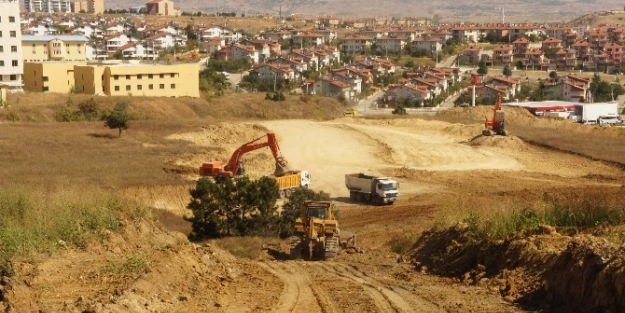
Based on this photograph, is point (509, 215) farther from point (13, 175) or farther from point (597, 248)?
point (13, 175)

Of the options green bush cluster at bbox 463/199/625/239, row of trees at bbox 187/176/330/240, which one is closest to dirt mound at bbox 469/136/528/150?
row of trees at bbox 187/176/330/240

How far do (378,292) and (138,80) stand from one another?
49.5m

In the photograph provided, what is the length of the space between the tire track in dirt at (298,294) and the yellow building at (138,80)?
45.2m

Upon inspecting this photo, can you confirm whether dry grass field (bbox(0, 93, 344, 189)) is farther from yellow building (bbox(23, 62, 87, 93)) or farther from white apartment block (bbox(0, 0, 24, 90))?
white apartment block (bbox(0, 0, 24, 90))

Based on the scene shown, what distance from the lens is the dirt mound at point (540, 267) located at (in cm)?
1188

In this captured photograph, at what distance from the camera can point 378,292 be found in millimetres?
14531

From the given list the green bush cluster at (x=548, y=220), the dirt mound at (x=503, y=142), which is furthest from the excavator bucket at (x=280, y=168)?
the green bush cluster at (x=548, y=220)

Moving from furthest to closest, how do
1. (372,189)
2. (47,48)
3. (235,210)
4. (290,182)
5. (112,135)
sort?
(47,48) → (112,135) → (290,182) → (372,189) → (235,210)

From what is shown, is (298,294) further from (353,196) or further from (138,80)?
(138,80)

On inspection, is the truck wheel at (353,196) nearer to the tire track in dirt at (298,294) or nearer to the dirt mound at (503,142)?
the dirt mound at (503,142)

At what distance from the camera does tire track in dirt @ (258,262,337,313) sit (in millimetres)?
13656

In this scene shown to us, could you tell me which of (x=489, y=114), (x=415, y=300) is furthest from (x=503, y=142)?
(x=415, y=300)

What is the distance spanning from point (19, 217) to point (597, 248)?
33.9 feet

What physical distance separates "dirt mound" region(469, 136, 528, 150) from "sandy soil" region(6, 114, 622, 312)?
8 centimetres
